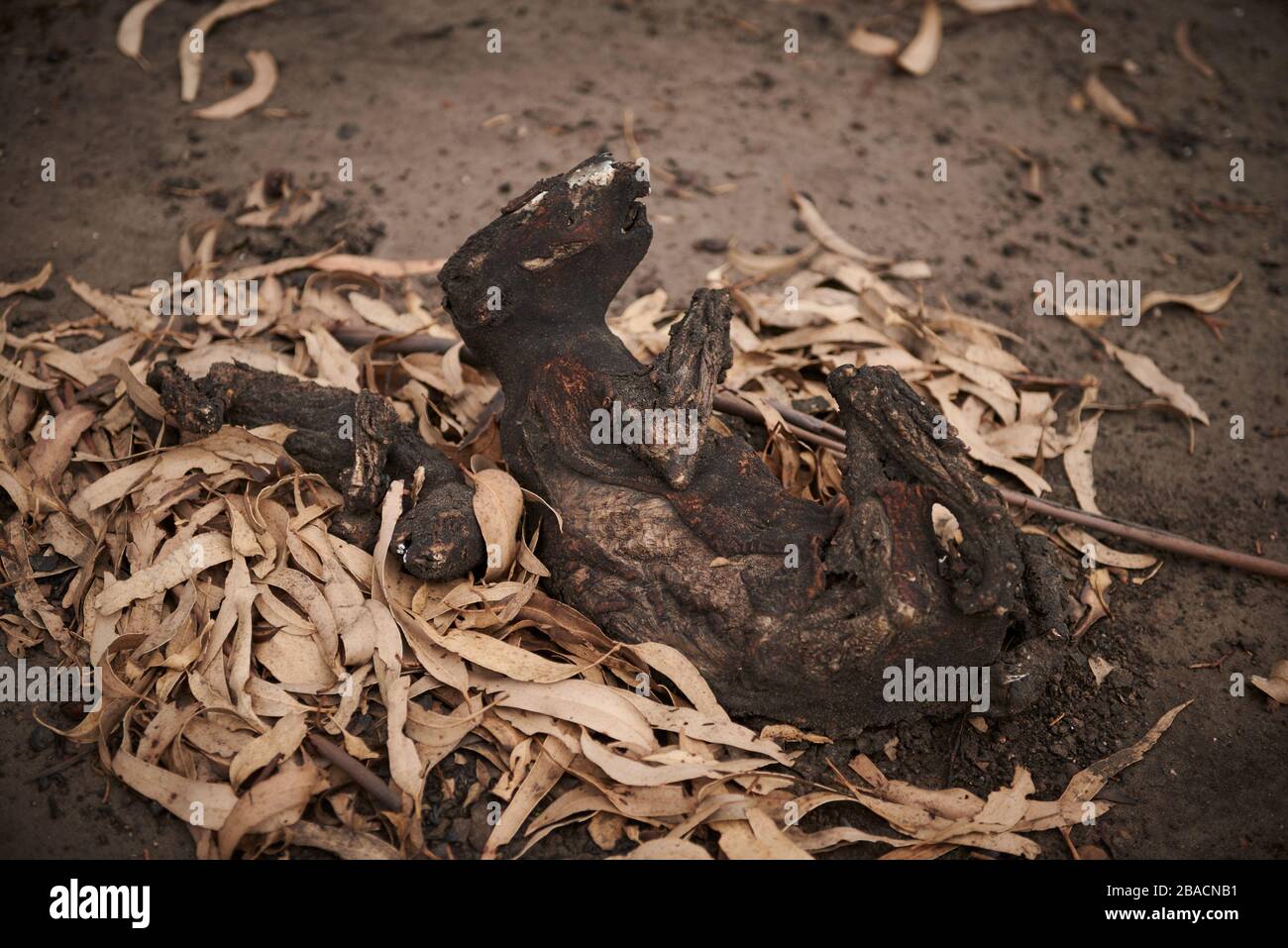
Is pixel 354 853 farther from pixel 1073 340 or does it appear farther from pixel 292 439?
pixel 1073 340

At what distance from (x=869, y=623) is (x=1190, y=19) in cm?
574

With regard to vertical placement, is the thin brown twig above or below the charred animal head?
below

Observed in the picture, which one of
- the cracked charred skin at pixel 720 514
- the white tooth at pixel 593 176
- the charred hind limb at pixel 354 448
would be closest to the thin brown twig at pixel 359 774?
the charred hind limb at pixel 354 448

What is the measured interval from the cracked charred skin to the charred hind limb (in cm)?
29

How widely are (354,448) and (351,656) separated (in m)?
0.70

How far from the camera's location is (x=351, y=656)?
3.29 metres

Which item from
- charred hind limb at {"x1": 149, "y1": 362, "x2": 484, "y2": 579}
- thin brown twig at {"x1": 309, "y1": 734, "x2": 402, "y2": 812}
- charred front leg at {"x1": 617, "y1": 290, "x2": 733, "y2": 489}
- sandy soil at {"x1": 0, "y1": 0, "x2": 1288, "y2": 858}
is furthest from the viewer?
sandy soil at {"x1": 0, "y1": 0, "x2": 1288, "y2": 858}

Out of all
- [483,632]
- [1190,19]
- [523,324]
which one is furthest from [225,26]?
[1190,19]

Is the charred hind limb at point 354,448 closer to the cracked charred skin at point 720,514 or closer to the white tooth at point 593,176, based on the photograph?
the cracked charred skin at point 720,514

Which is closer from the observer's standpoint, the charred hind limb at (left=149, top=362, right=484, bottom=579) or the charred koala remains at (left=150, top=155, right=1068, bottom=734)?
the charred koala remains at (left=150, top=155, right=1068, bottom=734)

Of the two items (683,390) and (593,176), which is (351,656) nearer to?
(683,390)

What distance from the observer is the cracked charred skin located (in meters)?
3.07

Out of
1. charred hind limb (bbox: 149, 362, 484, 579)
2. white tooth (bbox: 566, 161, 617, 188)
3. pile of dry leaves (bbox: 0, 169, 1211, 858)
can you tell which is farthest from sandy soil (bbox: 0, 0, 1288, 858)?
white tooth (bbox: 566, 161, 617, 188)

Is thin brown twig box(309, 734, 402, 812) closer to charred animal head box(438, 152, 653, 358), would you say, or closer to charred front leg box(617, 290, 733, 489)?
charred front leg box(617, 290, 733, 489)
